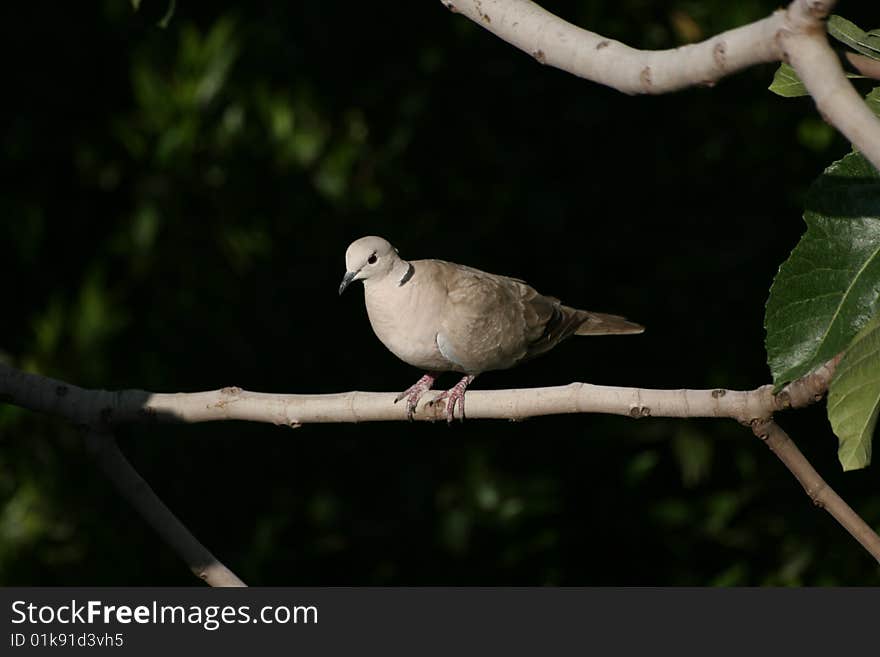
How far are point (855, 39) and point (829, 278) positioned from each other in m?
0.38

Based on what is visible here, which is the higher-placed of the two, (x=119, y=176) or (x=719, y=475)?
(x=119, y=176)

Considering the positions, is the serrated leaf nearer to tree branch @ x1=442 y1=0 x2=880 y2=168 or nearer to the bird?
tree branch @ x1=442 y1=0 x2=880 y2=168

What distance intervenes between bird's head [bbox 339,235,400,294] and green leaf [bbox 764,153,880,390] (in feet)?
4.40

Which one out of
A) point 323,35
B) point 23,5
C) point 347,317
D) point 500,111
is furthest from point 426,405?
point 23,5

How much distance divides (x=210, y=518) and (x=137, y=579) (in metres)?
0.37

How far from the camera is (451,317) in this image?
309 cm

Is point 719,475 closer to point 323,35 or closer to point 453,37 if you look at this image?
point 453,37

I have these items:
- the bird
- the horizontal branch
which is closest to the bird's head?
the bird

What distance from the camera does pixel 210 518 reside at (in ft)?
15.9

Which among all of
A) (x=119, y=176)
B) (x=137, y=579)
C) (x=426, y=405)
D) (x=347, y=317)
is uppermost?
(x=119, y=176)

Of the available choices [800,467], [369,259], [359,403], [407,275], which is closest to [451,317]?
[407,275]

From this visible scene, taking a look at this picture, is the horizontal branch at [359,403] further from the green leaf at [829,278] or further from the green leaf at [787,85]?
the green leaf at [787,85]

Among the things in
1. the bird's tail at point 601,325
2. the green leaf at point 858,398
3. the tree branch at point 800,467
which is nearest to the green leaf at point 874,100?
the green leaf at point 858,398

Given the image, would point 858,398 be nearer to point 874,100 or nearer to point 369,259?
point 874,100
